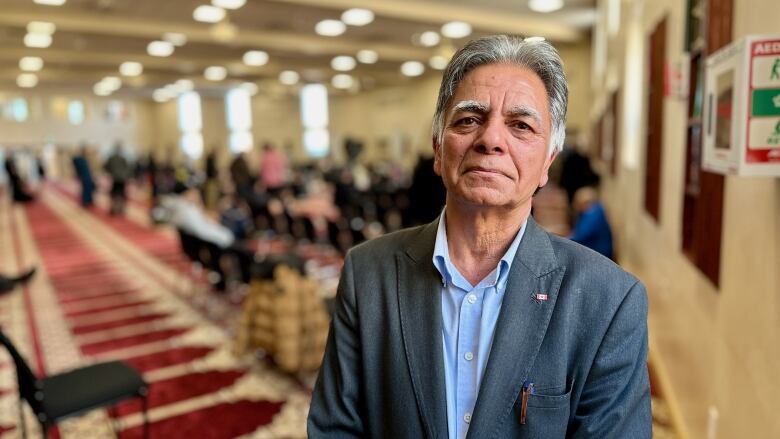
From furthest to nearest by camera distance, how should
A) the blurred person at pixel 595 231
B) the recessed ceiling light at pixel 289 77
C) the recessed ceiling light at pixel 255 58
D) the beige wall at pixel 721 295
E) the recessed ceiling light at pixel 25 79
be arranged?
the recessed ceiling light at pixel 289 77, the recessed ceiling light at pixel 25 79, the recessed ceiling light at pixel 255 58, the blurred person at pixel 595 231, the beige wall at pixel 721 295

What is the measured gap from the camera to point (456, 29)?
1202cm

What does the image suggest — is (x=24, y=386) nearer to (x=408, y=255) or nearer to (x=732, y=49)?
(x=408, y=255)

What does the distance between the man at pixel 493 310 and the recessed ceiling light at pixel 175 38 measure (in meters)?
11.4

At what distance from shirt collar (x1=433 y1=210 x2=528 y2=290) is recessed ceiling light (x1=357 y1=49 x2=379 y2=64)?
559 inches

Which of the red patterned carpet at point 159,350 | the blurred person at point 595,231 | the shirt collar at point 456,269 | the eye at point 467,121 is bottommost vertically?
the red patterned carpet at point 159,350

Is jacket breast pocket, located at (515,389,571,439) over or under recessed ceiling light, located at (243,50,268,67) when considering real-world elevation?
under

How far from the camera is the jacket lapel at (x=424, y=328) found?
112 cm

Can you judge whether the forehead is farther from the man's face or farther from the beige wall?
the beige wall

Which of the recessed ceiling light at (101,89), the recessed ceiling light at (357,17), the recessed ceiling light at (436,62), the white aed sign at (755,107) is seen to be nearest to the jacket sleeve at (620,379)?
the white aed sign at (755,107)

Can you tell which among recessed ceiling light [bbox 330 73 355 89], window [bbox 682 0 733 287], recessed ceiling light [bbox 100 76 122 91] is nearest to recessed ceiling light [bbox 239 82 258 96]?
recessed ceiling light [bbox 330 73 355 89]

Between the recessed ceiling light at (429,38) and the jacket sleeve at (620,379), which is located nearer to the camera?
the jacket sleeve at (620,379)

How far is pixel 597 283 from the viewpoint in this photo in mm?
1098

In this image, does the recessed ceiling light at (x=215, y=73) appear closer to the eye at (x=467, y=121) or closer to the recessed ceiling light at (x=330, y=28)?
the recessed ceiling light at (x=330, y=28)

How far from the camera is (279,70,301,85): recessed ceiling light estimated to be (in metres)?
19.3
